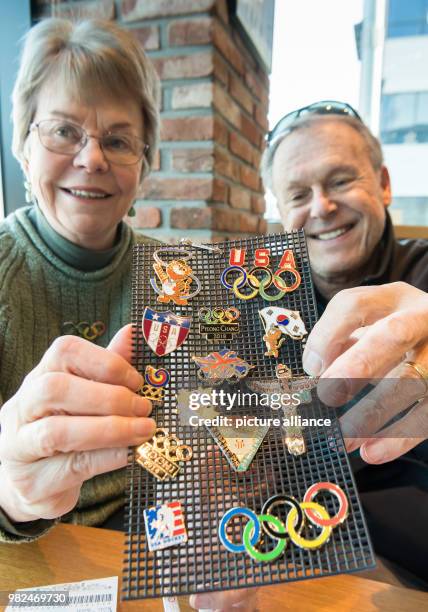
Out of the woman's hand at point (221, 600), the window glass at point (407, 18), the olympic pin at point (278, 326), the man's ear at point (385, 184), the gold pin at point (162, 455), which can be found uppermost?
the window glass at point (407, 18)

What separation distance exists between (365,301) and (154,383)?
0.89 ft

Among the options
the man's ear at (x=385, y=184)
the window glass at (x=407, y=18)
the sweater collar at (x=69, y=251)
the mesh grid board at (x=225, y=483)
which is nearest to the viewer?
the mesh grid board at (x=225, y=483)

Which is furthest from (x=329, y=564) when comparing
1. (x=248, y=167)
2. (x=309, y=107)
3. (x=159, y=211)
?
(x=248, y=167)

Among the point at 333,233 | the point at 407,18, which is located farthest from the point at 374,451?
the point at 407,18

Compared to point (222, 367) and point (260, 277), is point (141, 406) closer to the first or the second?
point (222, 367)

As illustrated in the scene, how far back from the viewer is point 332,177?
98 centimetres

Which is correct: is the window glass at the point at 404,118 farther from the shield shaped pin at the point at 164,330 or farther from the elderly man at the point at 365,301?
the shield shaped pin at the point at 164,330

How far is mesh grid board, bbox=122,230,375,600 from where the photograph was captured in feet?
1.14

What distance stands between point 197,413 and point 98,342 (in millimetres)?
534

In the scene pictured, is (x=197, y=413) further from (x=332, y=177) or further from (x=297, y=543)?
(x=332, y=177)

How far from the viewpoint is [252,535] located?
369 millimetres

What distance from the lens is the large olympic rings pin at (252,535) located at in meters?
0.36

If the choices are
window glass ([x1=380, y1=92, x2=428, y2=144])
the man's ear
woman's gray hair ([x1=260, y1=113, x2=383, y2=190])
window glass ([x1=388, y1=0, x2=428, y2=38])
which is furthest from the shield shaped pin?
window glass ([x1=388, y1=0, x2=428, y2=38])

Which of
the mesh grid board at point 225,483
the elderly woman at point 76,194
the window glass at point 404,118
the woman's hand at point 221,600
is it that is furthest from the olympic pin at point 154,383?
the window glass at point 404,118
